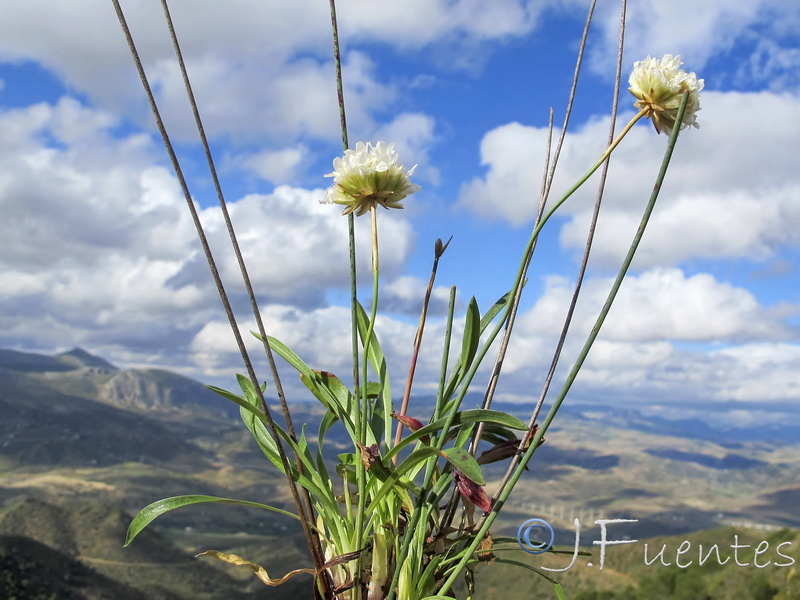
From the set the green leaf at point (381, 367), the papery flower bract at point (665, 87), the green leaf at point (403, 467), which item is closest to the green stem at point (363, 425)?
the green leaf at point (403, 467)

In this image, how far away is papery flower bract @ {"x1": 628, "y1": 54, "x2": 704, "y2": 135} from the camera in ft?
4.87

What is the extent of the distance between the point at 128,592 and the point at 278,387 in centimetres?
8562

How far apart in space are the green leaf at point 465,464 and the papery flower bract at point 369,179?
54cm

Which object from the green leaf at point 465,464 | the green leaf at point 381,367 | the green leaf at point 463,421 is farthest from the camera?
the green leaf at point 381,367

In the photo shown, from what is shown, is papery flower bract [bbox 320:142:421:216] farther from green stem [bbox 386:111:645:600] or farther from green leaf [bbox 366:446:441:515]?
green leaf [bbox 366:446:441:515]

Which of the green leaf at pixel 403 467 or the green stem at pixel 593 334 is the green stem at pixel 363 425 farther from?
the green stem at pixel 593 334

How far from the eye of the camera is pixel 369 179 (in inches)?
59.7

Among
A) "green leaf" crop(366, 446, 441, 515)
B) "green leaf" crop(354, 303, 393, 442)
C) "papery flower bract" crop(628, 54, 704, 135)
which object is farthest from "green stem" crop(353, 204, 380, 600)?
"papery flower bract" crop(628, 54, 704, 135)

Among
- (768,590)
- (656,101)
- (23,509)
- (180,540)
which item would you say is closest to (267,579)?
(656,101)

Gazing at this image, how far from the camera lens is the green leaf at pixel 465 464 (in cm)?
136

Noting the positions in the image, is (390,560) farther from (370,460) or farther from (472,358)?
(472,358)

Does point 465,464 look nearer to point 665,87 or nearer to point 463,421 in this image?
point 463,421

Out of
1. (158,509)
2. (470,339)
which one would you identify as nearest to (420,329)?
(470,339)

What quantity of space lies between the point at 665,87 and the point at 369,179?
64 cm
